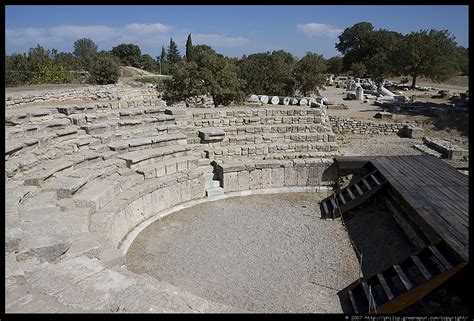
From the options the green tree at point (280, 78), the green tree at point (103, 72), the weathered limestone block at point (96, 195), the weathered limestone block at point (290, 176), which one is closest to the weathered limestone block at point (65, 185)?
the weathered limestone block at point (96, 195)

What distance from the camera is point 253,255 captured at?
724 centimetres

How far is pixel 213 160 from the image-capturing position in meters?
10.9

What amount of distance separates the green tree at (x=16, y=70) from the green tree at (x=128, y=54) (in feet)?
125

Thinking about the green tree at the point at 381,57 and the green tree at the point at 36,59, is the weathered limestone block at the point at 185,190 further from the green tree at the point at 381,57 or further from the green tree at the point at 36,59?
the green tree at the point at 381,57

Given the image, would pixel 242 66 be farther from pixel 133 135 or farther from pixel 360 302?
pixel 360 302

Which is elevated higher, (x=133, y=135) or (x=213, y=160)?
(x=133, y=135)

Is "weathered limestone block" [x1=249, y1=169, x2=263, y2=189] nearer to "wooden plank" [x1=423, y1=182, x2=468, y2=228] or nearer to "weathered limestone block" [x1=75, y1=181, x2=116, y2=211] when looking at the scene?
"weathered limestone block" [x1=75, y1=181, x2=116, y2=211]

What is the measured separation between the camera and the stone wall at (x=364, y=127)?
17.5 meters

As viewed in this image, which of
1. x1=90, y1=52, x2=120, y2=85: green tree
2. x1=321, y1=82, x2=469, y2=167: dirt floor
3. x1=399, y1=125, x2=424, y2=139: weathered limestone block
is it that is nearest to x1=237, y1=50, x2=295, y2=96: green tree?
x1=321, y1=82, x2=469, y2=167: dirt floor

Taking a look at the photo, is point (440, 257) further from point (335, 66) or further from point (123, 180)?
point (335, 66)

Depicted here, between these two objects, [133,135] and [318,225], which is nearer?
[318,225]

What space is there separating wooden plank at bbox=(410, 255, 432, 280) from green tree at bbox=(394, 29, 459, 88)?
31182 mm

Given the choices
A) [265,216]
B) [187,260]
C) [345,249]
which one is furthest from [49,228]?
[345,249]

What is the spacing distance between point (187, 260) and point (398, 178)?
17.2ft
